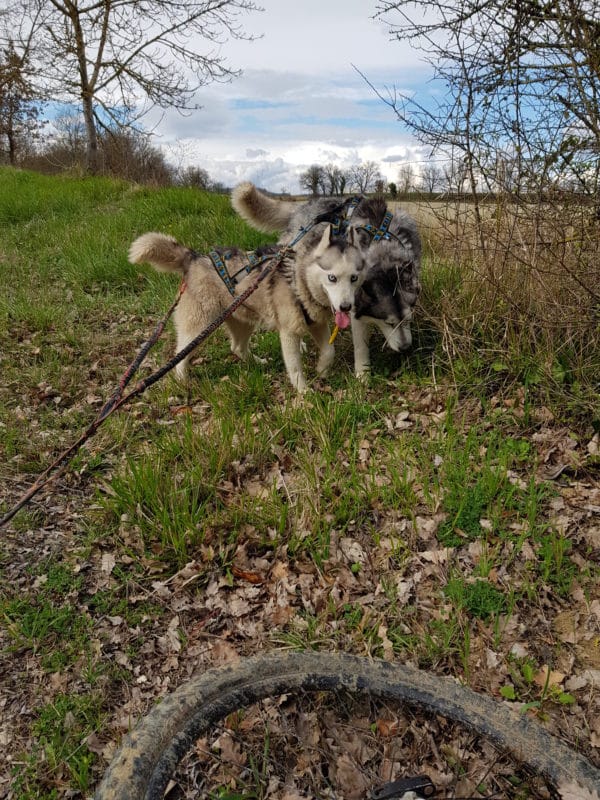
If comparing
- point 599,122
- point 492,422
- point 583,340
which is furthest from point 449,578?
point 599,122

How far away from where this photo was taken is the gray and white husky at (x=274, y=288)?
413 centimetres

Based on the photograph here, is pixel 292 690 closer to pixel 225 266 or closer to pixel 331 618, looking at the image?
pixel 331 618

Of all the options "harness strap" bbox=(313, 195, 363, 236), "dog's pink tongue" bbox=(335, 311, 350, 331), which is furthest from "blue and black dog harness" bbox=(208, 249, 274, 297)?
"dog's pink tongue" bbox=(335, 311, 350, 331)

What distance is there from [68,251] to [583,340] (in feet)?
24.8

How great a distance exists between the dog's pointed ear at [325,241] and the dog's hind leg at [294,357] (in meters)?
0.75

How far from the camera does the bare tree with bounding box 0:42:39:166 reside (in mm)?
15180

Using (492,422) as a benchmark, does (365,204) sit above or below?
above

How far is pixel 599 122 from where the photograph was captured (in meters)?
3.38

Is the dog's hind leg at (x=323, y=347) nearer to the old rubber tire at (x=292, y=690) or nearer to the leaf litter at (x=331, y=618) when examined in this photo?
the leaf litter at (x=331, y=618)

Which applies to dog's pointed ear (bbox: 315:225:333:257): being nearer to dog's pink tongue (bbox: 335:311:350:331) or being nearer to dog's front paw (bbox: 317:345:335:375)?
dog's pink tongue (bbox: 335:311:350:331)

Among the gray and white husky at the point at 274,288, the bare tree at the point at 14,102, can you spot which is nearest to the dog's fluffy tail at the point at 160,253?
the gray and white husky at the point at 274,288

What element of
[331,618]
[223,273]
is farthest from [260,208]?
[331,618]

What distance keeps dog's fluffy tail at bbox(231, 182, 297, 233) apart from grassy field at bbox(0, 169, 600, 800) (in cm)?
158

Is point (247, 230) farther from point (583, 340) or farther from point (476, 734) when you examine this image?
point (476, 734)
